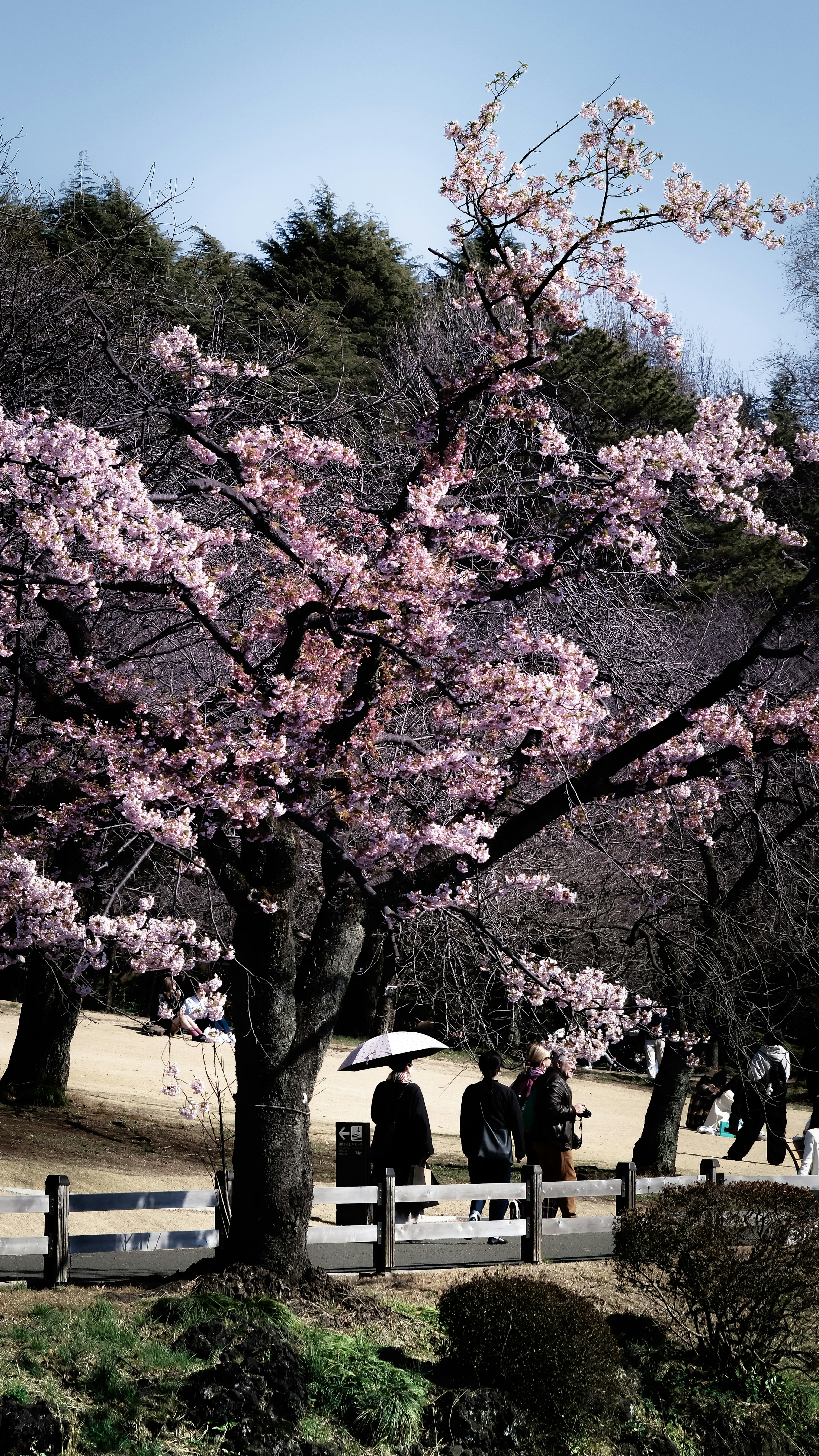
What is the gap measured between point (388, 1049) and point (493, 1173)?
6.06ft

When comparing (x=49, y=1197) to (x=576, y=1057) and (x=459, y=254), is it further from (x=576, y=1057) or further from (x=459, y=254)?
(x=459, y=254)

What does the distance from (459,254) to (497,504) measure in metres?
21.0

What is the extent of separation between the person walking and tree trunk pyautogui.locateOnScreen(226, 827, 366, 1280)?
2875mm

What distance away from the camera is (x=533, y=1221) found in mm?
10438

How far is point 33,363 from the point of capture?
37.6 ft

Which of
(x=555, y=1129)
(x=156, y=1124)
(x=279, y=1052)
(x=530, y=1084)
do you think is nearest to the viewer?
(x=279, y=1052)

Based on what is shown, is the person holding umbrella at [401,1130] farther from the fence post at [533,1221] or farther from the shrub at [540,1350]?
the shrub at [540,1350]

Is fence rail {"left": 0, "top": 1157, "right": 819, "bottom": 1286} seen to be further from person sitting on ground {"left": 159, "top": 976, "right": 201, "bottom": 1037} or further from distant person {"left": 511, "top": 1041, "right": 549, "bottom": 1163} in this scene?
person sitting on ground {"left": 159, "top": 976, "right": 201, "bottom": 1037}

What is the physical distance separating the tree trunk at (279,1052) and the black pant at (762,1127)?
30.2ft

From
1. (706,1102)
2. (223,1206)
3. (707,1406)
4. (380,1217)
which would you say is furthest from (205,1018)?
(706,1102)

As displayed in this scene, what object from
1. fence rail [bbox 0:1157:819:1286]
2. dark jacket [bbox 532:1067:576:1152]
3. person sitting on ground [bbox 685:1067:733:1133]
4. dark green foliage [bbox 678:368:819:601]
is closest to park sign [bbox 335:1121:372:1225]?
fence rail [bbox 0:1157:819:1286]

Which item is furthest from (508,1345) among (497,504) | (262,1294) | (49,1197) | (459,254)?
(459,254)

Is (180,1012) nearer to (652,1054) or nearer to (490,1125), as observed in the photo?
(490,1125)

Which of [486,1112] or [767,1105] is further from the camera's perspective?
[767,1105]
